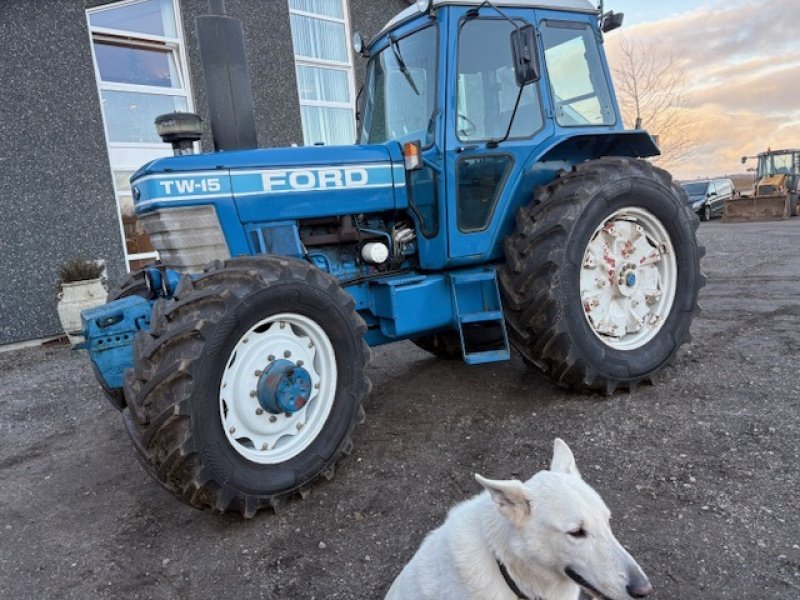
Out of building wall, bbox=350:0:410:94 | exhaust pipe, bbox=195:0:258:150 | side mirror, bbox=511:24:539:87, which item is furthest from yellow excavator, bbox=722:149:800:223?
exhaust pipe, bbox=195:0:258:150

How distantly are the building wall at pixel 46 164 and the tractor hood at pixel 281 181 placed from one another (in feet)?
18.1

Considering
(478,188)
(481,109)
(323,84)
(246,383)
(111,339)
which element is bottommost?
→ (246,383)

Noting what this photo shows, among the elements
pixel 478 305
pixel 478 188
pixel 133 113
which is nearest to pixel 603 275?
pixel 478 305

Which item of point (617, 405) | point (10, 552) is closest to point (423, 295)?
point (617, 405)

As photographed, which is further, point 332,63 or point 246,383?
point 332,63

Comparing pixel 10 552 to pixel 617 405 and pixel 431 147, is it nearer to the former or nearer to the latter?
pixel 431 147

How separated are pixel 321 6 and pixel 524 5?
8124 mm

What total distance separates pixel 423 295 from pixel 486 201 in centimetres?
82

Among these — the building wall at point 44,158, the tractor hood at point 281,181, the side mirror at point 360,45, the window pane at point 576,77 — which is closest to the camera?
the tractor hood at point 281,181

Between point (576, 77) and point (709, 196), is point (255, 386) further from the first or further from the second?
point (709, 196)

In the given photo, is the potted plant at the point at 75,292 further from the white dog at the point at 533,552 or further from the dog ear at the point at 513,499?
the dog ear at the point at 513,499

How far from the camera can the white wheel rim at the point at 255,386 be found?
9.64 feet

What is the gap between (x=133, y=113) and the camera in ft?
29.7

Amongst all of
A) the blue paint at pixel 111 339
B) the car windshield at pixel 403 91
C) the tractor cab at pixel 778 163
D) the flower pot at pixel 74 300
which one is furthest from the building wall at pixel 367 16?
the tractor cab at pixel 778 163
